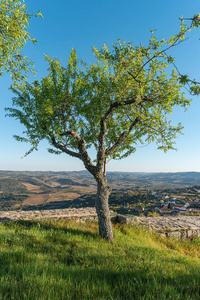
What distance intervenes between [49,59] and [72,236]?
8.69m

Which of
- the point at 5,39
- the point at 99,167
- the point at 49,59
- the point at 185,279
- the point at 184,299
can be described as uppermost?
the point at 49,59

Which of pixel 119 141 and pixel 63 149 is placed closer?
pixel 119 141

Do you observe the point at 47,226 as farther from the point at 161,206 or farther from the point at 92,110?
the point at 161,206

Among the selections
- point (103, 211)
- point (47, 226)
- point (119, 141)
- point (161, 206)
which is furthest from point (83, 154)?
point (161, 206)

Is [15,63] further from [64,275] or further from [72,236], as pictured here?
[72,236]

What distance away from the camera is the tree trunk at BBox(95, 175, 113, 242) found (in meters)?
6.83

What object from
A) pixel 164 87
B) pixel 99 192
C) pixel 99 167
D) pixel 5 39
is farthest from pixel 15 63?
pixel 99 192

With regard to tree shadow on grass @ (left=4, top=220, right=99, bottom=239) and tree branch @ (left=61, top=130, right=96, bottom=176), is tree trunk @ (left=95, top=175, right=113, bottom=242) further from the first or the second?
tree branch @ (left=61, top=130, right=96, bottom=176)

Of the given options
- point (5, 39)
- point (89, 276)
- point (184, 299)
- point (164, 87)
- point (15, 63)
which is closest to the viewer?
point (184, 299)

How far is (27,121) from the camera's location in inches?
301

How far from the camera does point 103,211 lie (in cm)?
706

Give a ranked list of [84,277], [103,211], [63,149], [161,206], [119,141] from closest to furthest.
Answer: [84,277] < [103,211] < [119,141] < [63,149] < [161,206]

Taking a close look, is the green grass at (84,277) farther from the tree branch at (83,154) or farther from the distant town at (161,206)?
the distant town at (161,206)

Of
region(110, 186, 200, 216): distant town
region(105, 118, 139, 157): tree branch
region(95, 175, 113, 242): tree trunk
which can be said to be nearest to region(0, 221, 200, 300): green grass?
region(95, 175, 113, 242): tree trunk
